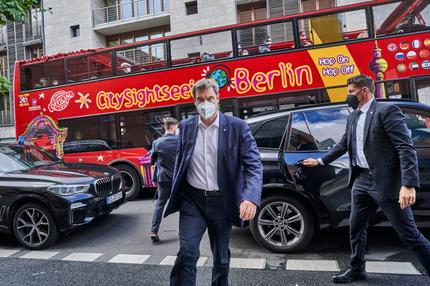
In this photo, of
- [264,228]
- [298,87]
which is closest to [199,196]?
[264,228]

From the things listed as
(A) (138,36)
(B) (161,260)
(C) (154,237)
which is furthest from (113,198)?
(A) (138,36)

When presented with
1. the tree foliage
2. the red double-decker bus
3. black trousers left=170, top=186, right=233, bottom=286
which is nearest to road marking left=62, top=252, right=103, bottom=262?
black trousers left=170, top=186, right=233, bottom=286

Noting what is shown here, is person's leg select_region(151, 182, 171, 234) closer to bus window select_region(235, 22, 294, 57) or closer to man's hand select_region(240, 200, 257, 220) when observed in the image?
man's hand select_region(240, 200, 257, 220)

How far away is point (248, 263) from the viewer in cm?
398

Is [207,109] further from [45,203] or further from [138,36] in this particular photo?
[138,36]

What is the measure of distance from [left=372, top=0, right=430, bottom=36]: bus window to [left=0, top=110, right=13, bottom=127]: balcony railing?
2586 cm

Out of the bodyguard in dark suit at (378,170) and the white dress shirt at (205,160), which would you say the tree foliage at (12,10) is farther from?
the bodyguard in dark suit at (378,170)

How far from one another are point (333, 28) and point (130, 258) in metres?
5.91

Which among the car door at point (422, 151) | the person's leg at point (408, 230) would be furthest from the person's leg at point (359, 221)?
the car door at point (422, 151)

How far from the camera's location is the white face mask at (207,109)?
2.64 metres

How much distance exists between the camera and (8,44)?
2592 cm

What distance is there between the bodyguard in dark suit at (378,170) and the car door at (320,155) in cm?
69

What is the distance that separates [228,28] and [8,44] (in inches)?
949

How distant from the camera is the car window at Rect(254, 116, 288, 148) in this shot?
4.39 metres
